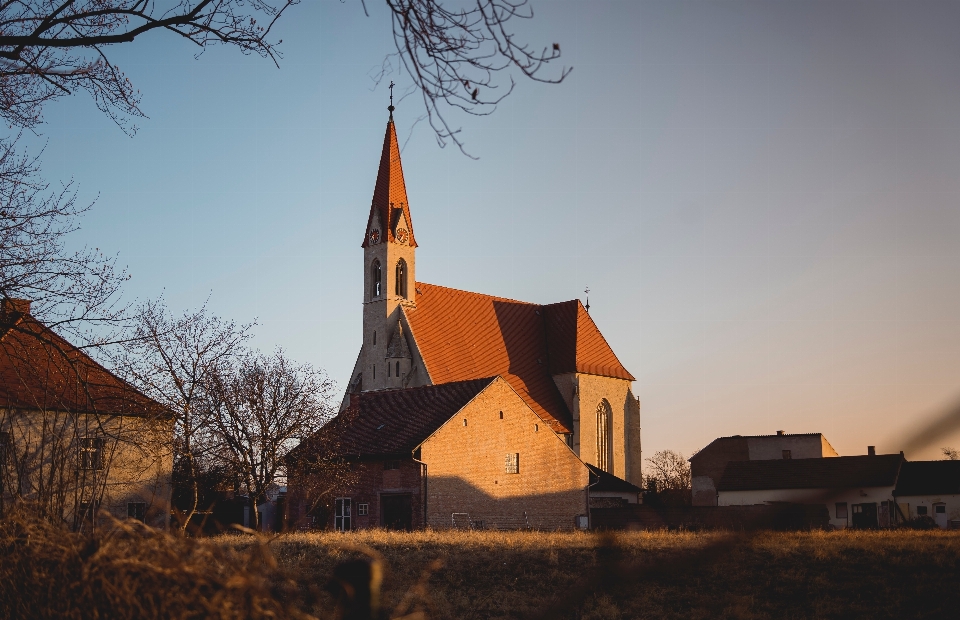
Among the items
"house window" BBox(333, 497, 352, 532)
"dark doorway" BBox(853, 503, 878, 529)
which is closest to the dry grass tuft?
"dark doorway" BBox(853, 503, 878, 529)

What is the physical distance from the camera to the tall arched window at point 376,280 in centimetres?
5984

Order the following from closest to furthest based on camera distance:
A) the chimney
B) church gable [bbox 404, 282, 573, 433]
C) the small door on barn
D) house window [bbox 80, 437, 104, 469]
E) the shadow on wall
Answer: house window [bbox 80, 437, 104, 469] → the chimney → the shadow on wall → the small door on barn → church gable [bbox 404, 282, 573, 433]

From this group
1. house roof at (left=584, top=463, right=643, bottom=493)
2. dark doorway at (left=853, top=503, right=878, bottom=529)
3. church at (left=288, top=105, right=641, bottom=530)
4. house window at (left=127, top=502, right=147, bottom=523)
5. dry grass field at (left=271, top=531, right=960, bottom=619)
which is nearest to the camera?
dark doorway at (left=853, top=503, right=878, bottom=529)

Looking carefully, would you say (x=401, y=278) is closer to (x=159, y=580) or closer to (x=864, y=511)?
(x=864, y=511)

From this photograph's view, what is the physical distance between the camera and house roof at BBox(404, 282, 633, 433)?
2293 inches

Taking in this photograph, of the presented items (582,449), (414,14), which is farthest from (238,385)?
(414,14)

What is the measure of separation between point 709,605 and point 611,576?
18513mm

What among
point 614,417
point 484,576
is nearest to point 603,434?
point 614,417

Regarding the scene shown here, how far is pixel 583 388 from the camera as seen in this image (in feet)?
203

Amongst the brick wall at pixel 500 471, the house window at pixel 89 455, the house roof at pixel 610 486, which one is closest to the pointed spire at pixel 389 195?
the house roof at pixel 610 486

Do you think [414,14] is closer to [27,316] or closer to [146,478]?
[27,316]

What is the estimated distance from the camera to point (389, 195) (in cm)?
6178

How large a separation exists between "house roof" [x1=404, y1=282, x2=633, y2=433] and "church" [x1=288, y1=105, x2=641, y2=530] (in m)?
0.10

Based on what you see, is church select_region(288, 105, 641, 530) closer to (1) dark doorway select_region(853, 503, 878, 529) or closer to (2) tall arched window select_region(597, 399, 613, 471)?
(2) tall arched window select_region(597, 399, 613, 471)
